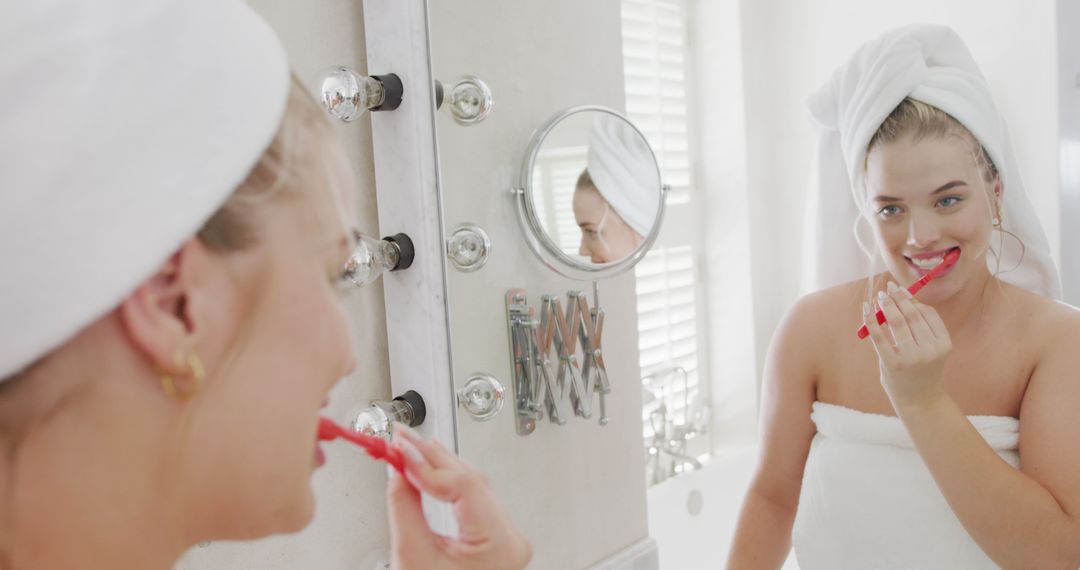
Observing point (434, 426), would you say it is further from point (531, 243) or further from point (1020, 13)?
point (1020, 13)

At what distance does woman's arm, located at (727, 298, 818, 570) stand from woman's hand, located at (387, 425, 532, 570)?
393 mm

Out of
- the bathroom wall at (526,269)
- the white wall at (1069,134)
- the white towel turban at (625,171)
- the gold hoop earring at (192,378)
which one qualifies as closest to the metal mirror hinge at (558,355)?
the bathroom wall at (526,269)

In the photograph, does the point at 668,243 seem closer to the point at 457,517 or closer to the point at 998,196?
the point at 998,196

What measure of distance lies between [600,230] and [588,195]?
0.05m

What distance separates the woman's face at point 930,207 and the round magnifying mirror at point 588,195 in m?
0.25

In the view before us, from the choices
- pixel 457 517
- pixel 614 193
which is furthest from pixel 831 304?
pixel 457 517

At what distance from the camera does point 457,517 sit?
59 cm

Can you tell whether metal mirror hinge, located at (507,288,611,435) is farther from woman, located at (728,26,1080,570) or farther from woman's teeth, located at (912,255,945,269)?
woman's teeth, located at (912,255,945,269)

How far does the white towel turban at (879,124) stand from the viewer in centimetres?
77

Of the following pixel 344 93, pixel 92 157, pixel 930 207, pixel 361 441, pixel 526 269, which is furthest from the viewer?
pixel 526 269

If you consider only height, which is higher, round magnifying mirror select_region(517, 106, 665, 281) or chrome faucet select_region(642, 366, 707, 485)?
round magnifying mirror select_region(517, 106, 665, 281)

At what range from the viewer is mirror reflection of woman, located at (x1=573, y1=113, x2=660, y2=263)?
3.09 feet

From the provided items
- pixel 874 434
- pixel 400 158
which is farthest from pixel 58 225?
pixel 874 434

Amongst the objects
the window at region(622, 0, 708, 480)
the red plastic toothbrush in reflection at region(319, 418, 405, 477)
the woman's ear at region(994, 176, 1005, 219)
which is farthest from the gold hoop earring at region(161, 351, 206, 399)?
the woman's ear at region(994, 176, 1005, 219)
